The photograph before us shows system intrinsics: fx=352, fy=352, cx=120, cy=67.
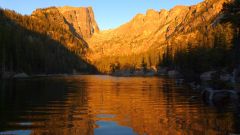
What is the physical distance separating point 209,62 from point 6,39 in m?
84.7

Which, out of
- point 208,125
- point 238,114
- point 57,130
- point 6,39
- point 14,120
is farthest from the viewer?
point 6,39

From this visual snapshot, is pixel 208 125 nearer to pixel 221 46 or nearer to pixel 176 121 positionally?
pixel 176 121

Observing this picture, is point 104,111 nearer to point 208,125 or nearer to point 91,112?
point 91,112

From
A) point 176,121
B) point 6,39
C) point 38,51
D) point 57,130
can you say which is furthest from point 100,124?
point 38,51

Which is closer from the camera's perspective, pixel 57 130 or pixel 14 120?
pixel 57 130

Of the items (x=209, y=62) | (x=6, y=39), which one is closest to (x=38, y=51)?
(x=6, y=39)

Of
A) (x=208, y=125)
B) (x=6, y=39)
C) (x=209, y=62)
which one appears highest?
(x=6, y=39)

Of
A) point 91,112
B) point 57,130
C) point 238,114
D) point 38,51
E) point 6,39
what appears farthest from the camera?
point 38,51

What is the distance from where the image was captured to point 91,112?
32500mm

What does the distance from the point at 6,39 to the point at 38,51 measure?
46.7 m

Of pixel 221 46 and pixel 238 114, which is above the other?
pixel 221 46

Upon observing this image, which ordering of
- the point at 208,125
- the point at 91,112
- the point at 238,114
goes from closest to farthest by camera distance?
the point at 208,125 → the point at 238,114 → the point at 91,112

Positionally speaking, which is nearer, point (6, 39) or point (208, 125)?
point (208, 125)

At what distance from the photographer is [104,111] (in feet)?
110
